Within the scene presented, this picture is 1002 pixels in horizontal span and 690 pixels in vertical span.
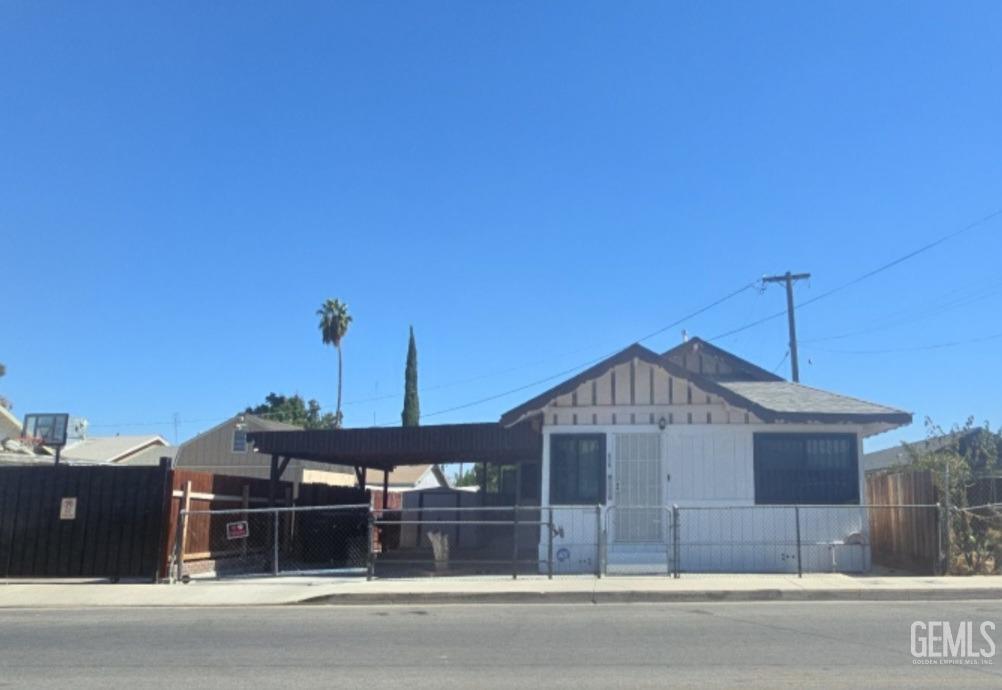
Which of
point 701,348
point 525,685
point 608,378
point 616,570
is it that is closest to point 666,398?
point 608,378

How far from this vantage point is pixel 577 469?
62.5 ft

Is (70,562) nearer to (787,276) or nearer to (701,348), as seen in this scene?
(701,348)

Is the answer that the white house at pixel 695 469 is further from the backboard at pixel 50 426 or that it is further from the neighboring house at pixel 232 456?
the neighboring house at pixel 232 456

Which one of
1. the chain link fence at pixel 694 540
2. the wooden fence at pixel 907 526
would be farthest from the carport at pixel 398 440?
the wooden fence at pixel 907 526

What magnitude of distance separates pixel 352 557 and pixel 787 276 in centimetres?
2106

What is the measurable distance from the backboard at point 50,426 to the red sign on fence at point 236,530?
4.86 metres

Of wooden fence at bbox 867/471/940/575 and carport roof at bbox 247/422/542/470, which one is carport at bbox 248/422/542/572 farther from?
wooden fence at bbox 867/471/940/575

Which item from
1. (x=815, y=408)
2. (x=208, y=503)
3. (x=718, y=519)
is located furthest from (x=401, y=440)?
(x=815, y=408)

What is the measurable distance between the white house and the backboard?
10.4 m

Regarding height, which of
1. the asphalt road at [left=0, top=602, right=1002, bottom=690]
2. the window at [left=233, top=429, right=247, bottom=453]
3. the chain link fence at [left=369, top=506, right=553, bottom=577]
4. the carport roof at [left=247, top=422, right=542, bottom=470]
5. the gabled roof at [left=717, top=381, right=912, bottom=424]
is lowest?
the asphalt road at [left=0, top=602, right=1002, bottom=690]

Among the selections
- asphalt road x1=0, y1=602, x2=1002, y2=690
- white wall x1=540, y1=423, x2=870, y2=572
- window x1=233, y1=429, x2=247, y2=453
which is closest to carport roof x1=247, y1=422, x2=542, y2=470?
white wall x1=540, y1=423, x2=870, y2=572

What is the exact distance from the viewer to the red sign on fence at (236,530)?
1981 centimetres

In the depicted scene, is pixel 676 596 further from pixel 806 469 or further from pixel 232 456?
pixel 232 456

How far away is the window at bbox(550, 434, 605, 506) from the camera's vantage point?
1891cm
